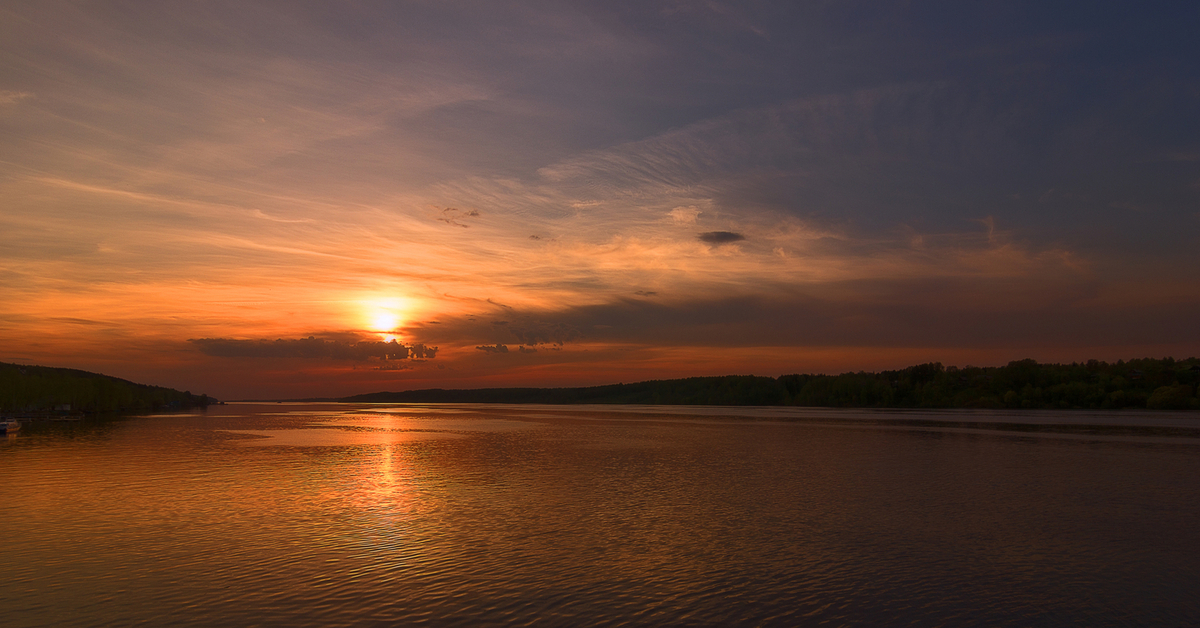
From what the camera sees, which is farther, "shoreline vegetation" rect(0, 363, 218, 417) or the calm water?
"shoreline vegetation" rect(0, 363, 218, 417)

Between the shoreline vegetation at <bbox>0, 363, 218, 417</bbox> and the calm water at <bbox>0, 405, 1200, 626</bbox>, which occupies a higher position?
the shoreline vegetation at <bbox>0, 363, 218, 417</bbox>

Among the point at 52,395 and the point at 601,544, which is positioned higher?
the point at 52,395

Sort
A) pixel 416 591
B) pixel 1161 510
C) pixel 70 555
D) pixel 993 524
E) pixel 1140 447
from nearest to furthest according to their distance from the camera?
pixel 416 591
pixel 70 555
pixel 993 524
pixel 1161 510
pixel 1140 447

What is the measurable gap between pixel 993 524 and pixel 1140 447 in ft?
154

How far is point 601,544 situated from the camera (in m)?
21.2

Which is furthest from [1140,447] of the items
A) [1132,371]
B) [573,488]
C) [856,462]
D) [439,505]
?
[1132,371]

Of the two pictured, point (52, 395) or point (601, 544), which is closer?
point (601, 544)

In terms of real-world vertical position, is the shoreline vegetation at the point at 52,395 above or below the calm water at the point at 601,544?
above

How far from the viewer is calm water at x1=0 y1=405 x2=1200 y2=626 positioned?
15234 mm

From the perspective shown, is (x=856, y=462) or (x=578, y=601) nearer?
(x=578, y=601)

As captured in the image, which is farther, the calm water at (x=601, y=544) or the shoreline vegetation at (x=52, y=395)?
the shoreline vegetation at (x=52, y=395)

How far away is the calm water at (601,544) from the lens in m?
15.2

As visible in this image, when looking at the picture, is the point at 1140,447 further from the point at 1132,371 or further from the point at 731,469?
the point at 1132,371

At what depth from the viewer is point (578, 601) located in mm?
15617
